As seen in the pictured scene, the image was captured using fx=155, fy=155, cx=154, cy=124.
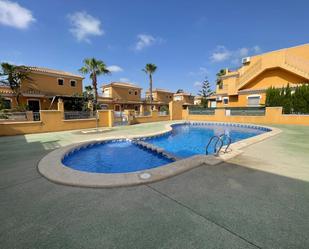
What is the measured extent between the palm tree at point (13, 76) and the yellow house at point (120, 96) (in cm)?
1210

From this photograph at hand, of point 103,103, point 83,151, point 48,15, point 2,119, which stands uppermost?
point 48,15

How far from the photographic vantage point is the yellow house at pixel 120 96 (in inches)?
1192

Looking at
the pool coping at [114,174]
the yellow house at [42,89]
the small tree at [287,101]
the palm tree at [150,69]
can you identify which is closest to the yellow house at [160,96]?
the palm tree at [150,69]

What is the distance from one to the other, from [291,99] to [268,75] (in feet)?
19.5

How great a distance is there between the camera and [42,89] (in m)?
21.9

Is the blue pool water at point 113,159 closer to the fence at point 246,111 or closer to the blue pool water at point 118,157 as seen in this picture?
the blue pool water at point 118,157

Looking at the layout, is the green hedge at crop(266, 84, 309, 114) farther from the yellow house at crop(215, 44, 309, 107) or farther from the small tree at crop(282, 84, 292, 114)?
the yellow house at crop(215, 44, 309, 107)

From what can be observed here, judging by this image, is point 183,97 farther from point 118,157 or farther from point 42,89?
point 118,157

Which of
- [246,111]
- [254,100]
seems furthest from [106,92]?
[254,100]

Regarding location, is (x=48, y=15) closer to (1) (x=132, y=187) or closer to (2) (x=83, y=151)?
(2) (x=83, y=151)

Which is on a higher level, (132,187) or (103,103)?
(103,103)

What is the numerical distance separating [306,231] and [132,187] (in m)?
2.80

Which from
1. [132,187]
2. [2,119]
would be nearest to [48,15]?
[2,119]

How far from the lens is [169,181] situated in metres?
3.59
